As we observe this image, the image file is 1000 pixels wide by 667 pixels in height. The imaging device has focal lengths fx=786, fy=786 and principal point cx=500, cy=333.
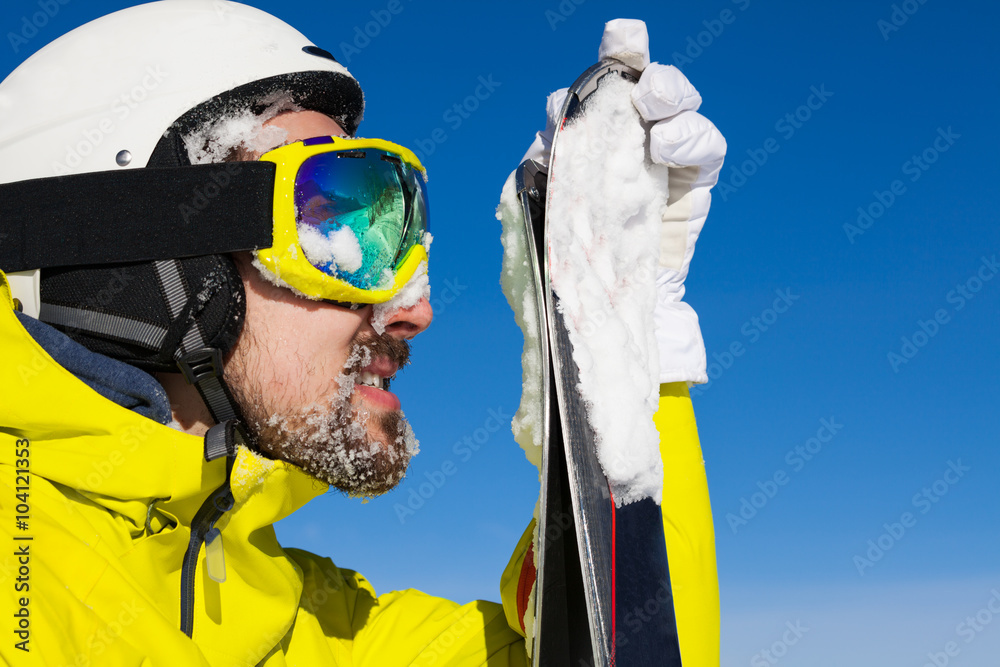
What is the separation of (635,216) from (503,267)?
0.52m

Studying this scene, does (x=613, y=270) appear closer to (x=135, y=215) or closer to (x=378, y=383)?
(x=378, y=383)

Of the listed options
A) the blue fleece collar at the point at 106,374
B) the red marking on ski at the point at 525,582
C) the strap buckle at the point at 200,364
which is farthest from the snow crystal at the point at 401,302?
the red marking on ski at the point at 525,582

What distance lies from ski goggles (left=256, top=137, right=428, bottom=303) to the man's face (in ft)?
0.34

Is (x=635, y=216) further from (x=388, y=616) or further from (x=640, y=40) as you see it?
(x=388, y=616)

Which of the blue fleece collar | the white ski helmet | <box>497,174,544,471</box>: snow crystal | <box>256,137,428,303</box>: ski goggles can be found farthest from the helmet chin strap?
<box>497,174,544,471</box>: snow crystal

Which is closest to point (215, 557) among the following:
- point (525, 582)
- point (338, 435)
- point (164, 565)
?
point (164, 565)

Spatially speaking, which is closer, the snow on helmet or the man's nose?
the snow on helmet

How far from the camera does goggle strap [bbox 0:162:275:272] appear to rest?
98.8 inches

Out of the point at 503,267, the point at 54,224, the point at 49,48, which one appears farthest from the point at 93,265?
the point at 503,267

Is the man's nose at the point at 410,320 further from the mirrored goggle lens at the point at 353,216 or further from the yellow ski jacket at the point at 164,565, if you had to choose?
the yellow ski jacket at the point at 164,565

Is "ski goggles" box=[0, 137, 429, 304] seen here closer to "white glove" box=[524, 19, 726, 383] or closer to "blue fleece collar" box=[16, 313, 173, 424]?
"blue fleece collar" box=[16, 313, 173, 424]

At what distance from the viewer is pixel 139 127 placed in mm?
2598

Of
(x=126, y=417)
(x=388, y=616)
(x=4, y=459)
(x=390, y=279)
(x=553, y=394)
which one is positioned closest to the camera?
(x=4, y=459)

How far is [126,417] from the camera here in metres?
2.18
